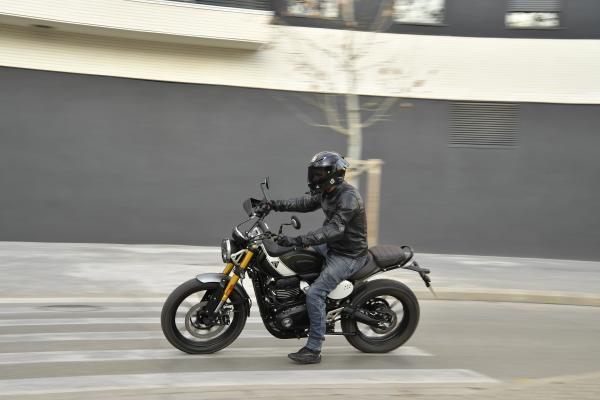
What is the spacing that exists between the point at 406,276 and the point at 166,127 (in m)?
6.31

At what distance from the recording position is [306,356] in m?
5.77

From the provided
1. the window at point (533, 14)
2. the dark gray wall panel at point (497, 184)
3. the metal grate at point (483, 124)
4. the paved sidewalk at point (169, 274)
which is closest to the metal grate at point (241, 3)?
the dark gray wall panel at point (497, 184)

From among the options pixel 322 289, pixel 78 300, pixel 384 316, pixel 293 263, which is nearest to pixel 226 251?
pixel 293 263

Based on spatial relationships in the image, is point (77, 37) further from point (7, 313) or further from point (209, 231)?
point (7, 313)

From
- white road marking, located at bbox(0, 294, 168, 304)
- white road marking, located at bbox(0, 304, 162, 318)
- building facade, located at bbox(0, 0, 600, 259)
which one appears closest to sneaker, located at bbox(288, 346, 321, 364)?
white road marking, located at bbox(0, 304, 162, 318)

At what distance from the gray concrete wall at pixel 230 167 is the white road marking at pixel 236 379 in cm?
919

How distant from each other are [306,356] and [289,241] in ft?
3.32

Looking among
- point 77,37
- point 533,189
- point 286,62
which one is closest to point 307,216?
point 286,62

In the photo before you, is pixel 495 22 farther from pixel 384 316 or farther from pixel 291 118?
pixel 384 316

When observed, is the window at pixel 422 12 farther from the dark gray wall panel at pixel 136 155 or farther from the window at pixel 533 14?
the dark gray wall panel at pixel 136 155

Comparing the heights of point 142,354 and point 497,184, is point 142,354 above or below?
above

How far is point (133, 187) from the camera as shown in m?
14.2

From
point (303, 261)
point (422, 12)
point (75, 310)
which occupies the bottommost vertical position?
point (75, 310)

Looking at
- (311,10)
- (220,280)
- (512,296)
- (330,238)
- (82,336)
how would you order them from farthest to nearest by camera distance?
(311,10) → (512,296) → (82,336) → (220,280) → (330,238)
